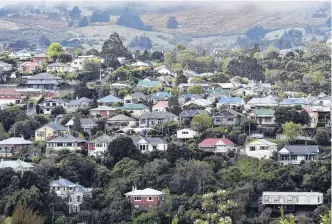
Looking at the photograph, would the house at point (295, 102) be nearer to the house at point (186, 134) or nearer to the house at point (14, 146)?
the house at point (186, 134)

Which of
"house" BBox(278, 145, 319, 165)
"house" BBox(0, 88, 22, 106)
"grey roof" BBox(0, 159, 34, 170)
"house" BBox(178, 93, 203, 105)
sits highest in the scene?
"house" BBox(0, 88, 22, 106)

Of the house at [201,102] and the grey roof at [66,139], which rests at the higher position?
the grey roof at [66,139]

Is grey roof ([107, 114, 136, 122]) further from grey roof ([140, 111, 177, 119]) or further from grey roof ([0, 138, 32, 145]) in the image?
grey roof ([0, 138, 32, 145])

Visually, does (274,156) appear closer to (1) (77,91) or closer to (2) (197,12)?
(1) (77,91)

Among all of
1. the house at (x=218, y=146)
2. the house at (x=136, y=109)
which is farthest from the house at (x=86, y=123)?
the house at (x=218, y=146)

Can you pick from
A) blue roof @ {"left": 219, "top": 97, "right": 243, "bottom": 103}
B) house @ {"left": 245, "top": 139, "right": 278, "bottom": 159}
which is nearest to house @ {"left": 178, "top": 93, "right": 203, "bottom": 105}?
blue roof @ {"left": 219, "top": 97, "right": 243, "bottom": 103}

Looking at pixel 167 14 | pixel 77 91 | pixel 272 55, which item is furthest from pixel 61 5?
pixel 77 91
